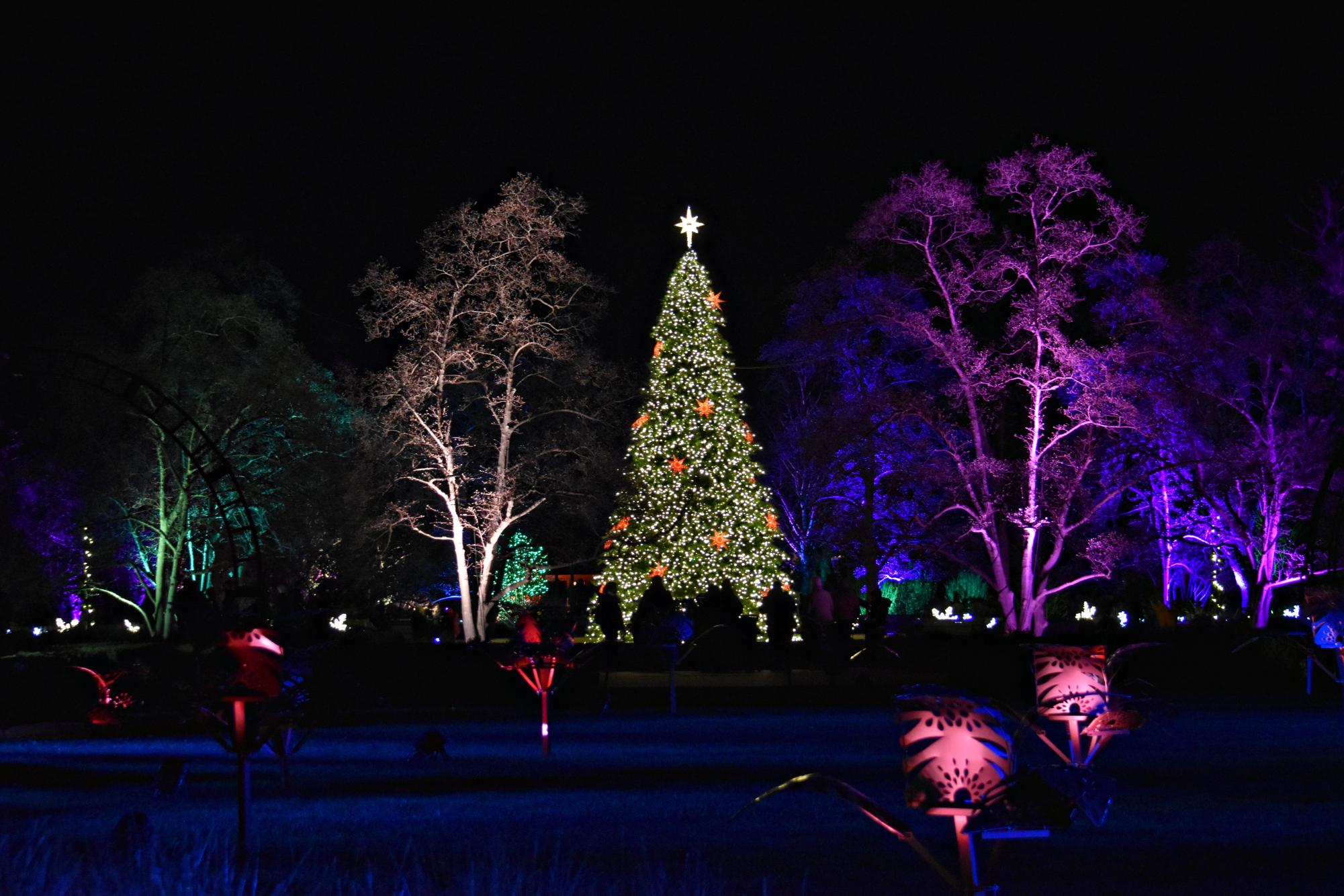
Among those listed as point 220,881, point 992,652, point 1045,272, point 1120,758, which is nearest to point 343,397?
point 1045,272

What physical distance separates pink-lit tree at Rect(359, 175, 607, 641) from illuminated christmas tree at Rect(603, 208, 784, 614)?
5691mm

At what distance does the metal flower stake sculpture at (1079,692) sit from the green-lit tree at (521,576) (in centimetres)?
1999

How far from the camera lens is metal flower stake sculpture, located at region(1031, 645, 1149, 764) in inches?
442

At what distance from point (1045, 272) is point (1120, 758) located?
24719mm

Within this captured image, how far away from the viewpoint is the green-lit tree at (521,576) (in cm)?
4212

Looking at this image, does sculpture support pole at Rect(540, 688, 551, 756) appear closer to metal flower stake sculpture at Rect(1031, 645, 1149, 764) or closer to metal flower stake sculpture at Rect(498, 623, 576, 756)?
metal flower stake sculpture at Rect(498, 623, 576, 756)

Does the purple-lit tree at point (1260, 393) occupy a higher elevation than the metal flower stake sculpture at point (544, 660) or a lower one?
higher

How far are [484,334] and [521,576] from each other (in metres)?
10.7

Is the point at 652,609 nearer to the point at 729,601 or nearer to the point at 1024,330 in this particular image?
the point at 729,601

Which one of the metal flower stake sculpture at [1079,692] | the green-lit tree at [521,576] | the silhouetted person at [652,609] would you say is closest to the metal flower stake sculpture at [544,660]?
the metal flower stake sculpture at [1079,692]

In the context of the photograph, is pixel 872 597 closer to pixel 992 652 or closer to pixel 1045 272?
pixel 992 652

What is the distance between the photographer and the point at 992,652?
26781 millimetres

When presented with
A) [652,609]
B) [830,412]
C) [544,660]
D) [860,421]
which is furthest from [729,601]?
[544,660]

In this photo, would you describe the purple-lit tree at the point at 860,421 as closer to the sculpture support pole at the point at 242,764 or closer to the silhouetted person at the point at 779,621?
the silhouetted person at the point at 779,621
